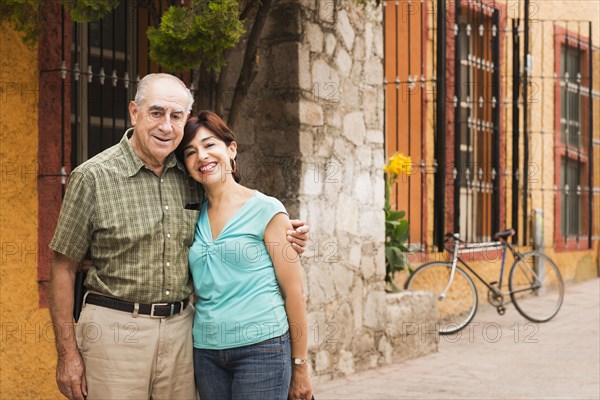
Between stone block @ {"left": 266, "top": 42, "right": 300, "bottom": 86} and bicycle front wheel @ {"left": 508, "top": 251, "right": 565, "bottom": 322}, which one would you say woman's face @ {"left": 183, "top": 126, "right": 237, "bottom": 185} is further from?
bicycle front wheel @ {"left": 508, "top": 251, "right": 565, "bottom": 322}

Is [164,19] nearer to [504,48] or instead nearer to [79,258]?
[79,258]

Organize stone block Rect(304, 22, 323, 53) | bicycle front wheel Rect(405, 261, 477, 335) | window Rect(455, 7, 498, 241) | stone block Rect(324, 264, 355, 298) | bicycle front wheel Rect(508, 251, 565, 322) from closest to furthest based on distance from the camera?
stone block Rect(304, 22, 323, 53) → stone block Rect(324, 264, 355, 298) → bicycle front wheel Rect(405, 261, 477, 335) → bicycle front wheel Rect(508, 251, 565, 322) → window Rect(455, 7, 498, 241)

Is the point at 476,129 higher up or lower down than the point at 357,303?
higher up

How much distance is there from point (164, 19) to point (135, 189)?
1.71 m

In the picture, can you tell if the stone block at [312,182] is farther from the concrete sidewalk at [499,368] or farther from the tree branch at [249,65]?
the concrete sidewalk at [499,368]

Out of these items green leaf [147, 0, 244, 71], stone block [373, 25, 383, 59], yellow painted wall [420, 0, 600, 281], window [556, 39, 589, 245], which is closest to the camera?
green leaf [147, 0, 244, 71]

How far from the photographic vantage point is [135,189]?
10.1ft

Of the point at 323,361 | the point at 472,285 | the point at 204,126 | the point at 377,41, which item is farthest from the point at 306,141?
the point at 472,285

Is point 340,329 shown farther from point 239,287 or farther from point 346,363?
point 239,287

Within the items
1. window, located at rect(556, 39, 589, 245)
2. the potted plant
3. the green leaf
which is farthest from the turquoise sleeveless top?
window, located at rect(556, 39, 589, 245)

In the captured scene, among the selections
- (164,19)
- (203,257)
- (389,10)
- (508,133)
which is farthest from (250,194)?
(508,133)

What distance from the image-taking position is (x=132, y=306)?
9.93 ft

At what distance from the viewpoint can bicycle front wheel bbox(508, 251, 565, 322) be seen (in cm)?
956

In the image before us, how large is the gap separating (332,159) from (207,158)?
3362 mm
